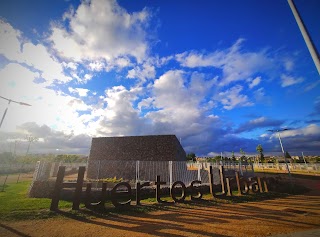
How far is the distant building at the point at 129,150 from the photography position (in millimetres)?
24734

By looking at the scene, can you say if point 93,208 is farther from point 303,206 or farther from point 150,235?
point 303,206

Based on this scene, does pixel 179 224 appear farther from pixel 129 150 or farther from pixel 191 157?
pixel 191 157

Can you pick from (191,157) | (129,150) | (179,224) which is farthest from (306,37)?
(191,157)

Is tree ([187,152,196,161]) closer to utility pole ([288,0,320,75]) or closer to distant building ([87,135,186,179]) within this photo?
distant building ([87,135,186,179])

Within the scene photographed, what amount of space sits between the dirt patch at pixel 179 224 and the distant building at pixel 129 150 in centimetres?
1576

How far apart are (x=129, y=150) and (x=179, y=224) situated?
802 inches

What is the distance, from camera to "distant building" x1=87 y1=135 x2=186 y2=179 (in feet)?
81.1

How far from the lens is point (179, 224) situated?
7.47 meters

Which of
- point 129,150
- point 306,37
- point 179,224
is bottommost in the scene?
point 179,224

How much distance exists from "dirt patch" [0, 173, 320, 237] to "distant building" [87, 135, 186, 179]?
15756 millimetres

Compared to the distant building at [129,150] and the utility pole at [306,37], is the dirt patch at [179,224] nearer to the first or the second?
the utility pole at [306,37]

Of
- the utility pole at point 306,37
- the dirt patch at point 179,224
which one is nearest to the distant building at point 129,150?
the dirt patch at point 179,224

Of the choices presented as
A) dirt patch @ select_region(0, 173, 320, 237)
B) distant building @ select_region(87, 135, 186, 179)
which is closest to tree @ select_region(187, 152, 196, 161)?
distant building @ select_region(87, 135, 186, 179)

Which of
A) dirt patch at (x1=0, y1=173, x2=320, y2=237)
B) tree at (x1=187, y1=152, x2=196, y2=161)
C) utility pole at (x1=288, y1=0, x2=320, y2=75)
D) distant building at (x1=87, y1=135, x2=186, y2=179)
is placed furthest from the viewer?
tree at (x1=187, y1=152, x2=196, y2=161)
